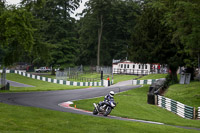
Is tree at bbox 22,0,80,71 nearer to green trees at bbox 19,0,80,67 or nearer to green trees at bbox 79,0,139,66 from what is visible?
green trees at bbox 19,0,80,67

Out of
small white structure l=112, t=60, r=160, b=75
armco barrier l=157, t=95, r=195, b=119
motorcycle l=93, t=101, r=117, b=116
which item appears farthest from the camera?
small white structure l=112, t=60, r=160, b=75

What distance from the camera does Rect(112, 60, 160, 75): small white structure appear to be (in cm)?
6969

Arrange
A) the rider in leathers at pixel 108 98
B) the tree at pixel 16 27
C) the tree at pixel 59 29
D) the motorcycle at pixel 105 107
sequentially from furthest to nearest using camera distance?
the tree at pixel 59 29 < the tree at pixel 16 27 < the motorcycle at pixel 105 107 < the rider in leathers at pixel 108 98

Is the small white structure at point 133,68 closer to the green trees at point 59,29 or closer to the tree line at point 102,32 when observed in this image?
the tree line at point 102,32

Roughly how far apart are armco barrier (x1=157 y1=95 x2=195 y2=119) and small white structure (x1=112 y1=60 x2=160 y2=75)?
133 ft

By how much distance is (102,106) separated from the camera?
62.9 ft

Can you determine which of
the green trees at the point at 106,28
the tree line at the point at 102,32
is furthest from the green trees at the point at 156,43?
the green trees at the point at 106,28

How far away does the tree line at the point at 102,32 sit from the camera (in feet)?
94.1

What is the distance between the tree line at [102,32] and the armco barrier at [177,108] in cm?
500

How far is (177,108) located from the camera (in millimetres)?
24344

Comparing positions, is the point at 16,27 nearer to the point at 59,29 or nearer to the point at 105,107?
the point at 105,107

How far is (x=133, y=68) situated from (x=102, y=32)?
67.2ft

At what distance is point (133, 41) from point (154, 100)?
1299cm

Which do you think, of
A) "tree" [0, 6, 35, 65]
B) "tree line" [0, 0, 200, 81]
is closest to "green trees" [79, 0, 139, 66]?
"tree line" [0, 0, 200, 81]
